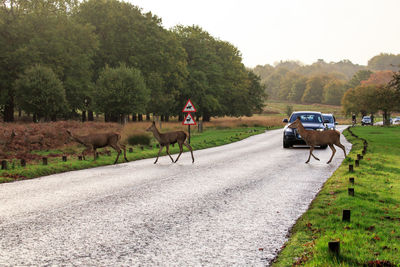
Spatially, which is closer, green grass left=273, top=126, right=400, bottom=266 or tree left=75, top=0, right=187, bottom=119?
green grass left=273, top=126, right=400, bottom=266

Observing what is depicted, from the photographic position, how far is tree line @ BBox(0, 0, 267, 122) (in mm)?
37562

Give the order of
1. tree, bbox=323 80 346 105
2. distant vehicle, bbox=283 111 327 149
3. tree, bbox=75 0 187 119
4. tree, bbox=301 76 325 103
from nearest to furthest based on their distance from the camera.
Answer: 1. distant vehicle, bbox=283 111 327 149
2. tree, bbox=75 0 187 119
3. tree, bbox=323 80 346 105
4. tree, bbox=301 76 325 103

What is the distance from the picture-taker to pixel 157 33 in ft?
166

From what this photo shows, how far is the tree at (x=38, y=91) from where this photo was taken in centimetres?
3434

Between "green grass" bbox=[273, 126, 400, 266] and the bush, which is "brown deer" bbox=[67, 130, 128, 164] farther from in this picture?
"green grass" bbox=[273, 126, 400, 266]

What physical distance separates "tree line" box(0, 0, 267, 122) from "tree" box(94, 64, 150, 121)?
0.10 m

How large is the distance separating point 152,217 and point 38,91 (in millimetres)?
32177

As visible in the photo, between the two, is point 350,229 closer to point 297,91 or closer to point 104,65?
point 104,65

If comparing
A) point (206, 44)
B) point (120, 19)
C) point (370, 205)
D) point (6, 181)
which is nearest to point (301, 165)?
point (370, 205)

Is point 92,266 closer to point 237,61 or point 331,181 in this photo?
point 331,181

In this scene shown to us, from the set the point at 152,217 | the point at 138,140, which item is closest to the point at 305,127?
the point at 138,140

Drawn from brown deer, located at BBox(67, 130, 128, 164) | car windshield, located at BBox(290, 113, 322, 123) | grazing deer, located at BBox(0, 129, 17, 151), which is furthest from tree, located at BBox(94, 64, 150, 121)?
brown deer, located at BBox(67, 130, 128, 164)

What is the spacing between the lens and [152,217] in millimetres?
6512

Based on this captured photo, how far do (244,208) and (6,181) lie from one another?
24.8 ft
